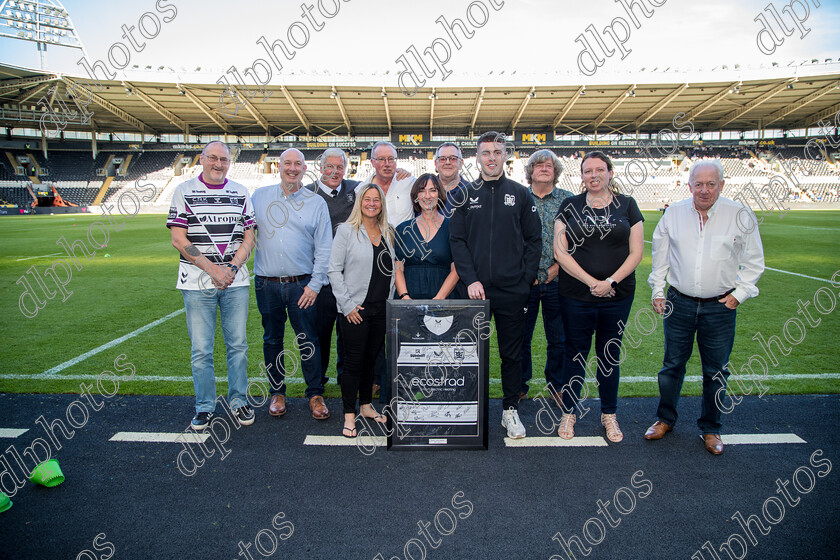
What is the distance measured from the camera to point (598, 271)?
3.40 m

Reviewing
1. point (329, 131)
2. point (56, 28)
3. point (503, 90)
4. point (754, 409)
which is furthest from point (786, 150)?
point (56, 28)

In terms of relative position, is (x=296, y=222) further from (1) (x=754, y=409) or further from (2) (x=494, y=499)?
(1) (x=754, y=409)

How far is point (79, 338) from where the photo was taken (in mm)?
5871

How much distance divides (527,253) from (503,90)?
115 ft

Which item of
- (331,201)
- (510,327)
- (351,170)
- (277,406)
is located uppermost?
(351,170)

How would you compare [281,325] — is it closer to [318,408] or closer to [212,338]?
[212,338]

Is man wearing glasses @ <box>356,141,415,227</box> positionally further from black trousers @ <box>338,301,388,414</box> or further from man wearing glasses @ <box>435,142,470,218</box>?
black trousers @ <box>338,301,388,414</box>

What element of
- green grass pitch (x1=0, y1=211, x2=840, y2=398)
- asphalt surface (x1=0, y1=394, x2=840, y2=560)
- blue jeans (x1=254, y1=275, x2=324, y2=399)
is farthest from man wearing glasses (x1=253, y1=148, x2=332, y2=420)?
green grass pitch (x1=0, y1=211, x2=840, y2=398)

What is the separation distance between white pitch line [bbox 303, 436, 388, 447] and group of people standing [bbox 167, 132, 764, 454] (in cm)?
6

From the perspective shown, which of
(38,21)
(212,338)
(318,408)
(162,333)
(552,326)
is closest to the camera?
(212,338)

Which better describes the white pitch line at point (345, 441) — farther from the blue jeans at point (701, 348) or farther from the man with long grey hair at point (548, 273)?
the blue jeans at point (701, 348)

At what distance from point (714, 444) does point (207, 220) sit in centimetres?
393

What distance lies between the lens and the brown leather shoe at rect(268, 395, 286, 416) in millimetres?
3836

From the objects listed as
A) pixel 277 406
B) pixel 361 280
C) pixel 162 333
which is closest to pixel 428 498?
pixel 361 280
